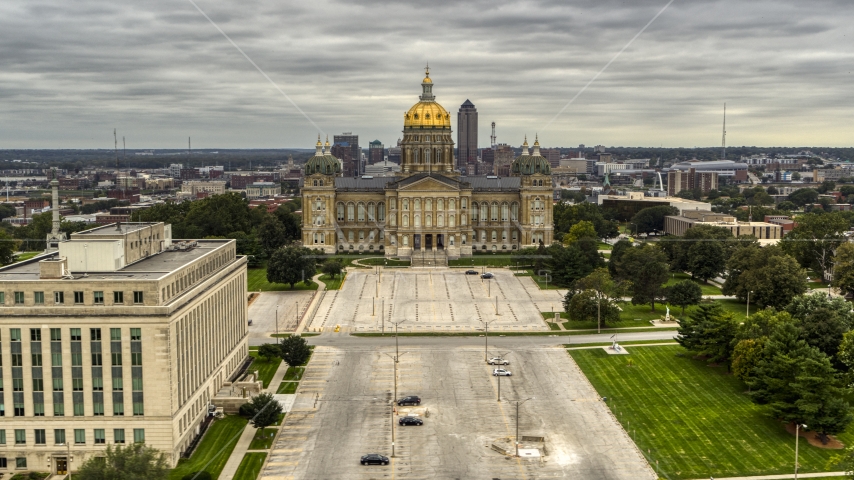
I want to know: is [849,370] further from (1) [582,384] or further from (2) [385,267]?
(2) [385,267]

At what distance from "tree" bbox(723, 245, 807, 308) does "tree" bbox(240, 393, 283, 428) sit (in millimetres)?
74813

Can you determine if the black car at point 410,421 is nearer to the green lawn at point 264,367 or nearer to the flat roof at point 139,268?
the green lawn at point 264,367

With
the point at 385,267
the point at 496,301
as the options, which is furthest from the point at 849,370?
the point at 385,267

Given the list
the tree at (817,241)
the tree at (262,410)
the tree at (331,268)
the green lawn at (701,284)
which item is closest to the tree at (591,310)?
the green lawn at (701,284)

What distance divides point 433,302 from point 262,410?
215ft

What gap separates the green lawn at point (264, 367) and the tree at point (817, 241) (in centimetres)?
9617

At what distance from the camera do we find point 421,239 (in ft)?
623

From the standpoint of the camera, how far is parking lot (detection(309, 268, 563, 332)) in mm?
125812

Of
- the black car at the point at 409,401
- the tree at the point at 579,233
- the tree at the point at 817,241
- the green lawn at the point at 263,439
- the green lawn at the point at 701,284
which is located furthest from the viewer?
the tree at the point at 579,233

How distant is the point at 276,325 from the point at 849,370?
69.1 metres

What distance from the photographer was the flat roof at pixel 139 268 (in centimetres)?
7412

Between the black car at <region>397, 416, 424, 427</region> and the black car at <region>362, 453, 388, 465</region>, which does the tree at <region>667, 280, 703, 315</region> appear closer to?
the black car at <region>397, 416, 424, 427</region>

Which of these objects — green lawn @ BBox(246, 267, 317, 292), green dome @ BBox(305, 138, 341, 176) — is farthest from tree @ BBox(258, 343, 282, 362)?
green dome @ BBox(305, 138, 341, 176)

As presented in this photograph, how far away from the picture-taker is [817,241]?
516 feet
